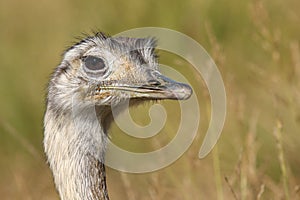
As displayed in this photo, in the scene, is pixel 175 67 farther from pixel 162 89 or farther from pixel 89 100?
pixel 162 89

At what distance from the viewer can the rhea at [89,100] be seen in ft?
14.8

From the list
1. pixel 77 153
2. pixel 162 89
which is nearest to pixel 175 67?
pixel 77 153

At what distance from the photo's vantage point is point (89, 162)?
4.54 metres

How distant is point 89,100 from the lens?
183 inches

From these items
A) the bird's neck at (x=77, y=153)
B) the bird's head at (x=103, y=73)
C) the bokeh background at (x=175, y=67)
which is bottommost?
the bokeh background at (x=175, y=67)

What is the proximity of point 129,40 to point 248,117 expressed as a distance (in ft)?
7.14

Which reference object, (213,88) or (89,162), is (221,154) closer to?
(213,88)

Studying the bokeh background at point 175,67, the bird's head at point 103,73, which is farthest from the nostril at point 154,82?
the bokeh background at point 175,67

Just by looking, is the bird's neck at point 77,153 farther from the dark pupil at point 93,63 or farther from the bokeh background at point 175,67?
the bokeh background at point 175,67

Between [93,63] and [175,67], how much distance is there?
3.51m

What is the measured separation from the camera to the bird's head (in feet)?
15.1

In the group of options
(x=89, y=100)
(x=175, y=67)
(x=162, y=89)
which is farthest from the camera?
(x=175, y=67)

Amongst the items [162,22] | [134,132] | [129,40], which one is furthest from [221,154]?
[162,22]

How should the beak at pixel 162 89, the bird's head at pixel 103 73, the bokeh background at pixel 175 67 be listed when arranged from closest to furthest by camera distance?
the beak at pixel 162 89
the bird's head at pixel 103 73
the bokeh background at pixel 175 67
